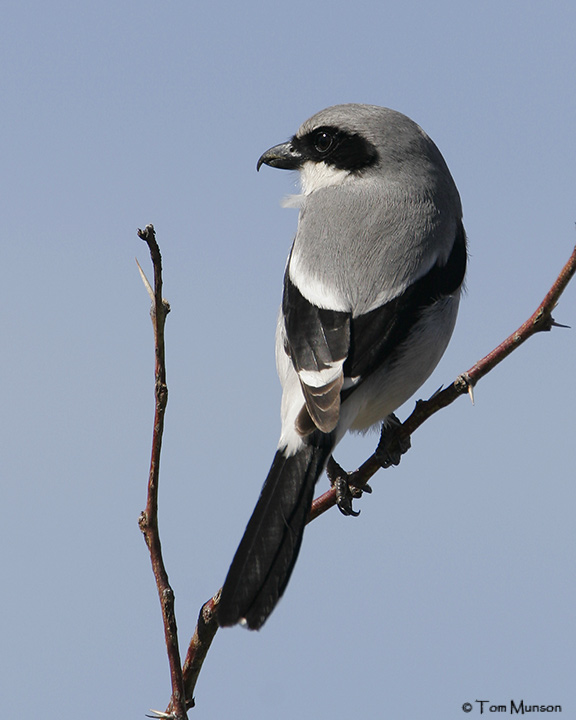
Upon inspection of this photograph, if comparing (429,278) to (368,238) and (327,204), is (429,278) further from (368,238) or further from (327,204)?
(327,204)

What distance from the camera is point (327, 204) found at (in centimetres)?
357

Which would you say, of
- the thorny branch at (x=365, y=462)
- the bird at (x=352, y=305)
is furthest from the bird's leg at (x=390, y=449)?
the thorny branch at (x=365, y=462)

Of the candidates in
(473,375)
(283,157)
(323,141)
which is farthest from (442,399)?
(283,157)

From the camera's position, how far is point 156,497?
1.90 metres

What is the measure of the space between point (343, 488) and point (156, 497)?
1373 mm

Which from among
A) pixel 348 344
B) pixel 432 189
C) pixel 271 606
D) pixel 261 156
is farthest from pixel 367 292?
Result: pixel 261 156

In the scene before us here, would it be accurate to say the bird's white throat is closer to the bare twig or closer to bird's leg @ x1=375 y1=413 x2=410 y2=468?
bird's leg @ x1=375 y1=413 x2=410 y2=468

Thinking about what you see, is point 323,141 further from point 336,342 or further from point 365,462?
point 365,462

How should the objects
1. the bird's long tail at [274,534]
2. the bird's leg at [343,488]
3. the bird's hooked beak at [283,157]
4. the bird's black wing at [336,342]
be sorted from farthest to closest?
the bird's hooked beak at [283,157] < the bird's leg at [343,488] < the bird's black wing at [336,342] < the bird's long tail at [274,534]

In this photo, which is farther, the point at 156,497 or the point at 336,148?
the point at 336,148

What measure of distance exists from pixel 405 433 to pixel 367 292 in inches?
22.1

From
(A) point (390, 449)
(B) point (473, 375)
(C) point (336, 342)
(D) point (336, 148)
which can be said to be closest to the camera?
(B) point (473, 375)

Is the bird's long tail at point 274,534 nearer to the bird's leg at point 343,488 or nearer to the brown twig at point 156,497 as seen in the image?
the bird's leg at point 343,488

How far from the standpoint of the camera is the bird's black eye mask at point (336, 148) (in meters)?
3.79
